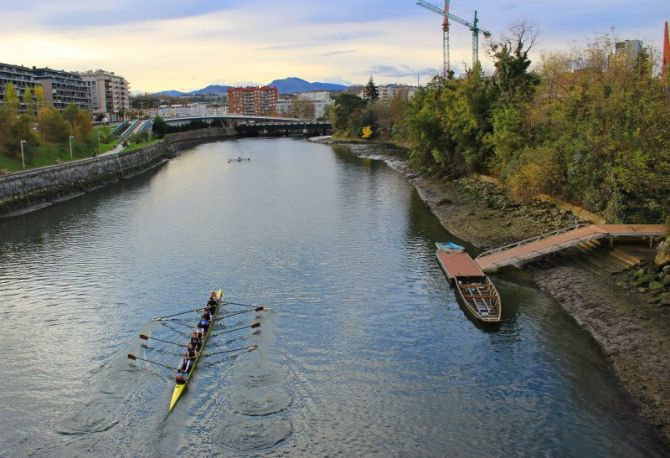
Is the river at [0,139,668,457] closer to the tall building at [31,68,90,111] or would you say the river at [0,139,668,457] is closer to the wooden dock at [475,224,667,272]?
the wooden dock at [475,224,667,272]

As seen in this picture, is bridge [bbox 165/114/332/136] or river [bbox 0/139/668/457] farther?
bridge [bbox 165/114/332/136]

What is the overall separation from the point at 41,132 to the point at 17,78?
73678 mm

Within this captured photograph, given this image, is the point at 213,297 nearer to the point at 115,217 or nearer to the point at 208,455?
the point at 208,455

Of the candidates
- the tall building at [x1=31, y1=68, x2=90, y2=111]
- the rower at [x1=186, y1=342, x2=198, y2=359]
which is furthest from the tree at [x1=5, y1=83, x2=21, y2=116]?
the rower at [x1=186, y1=342, x2=198, y2=359]

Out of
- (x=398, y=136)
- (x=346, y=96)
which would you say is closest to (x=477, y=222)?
(x=398, y=136)

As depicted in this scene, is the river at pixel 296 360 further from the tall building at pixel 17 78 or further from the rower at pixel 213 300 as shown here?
the tall building at pixel 17 78

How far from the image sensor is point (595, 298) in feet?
87.0

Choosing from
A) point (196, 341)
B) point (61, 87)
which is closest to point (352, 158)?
point (196, 341)

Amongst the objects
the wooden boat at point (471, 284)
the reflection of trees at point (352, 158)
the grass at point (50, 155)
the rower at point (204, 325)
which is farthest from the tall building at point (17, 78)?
the rower at point (204, 325)

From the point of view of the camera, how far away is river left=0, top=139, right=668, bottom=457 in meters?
17.3

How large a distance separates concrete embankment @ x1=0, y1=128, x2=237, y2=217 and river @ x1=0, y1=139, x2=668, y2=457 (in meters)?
11.3

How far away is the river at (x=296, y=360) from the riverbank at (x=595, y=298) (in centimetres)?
67

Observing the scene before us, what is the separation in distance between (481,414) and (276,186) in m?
50.9

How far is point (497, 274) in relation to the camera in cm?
3097
